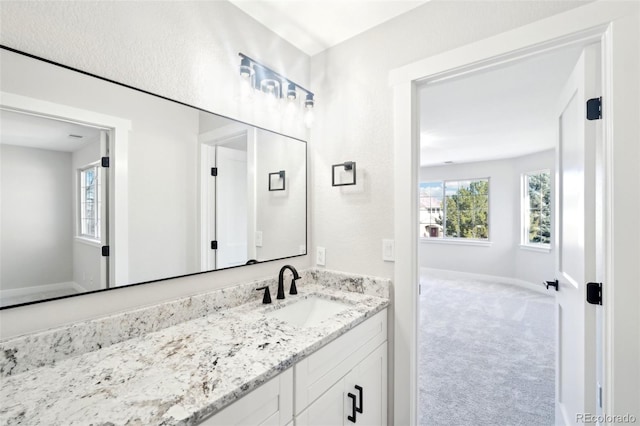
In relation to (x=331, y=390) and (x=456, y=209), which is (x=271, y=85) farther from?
(x=456, y=209)

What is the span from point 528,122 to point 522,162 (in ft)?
7.67

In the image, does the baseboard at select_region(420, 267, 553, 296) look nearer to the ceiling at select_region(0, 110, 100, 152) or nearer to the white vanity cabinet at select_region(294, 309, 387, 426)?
the white vanity cabinet at select_region(294, 309, 387, 426)

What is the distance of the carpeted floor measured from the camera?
1995mm

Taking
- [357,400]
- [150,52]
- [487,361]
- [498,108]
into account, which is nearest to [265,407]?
[357,400]

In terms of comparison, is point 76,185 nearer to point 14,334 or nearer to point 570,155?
point 14,334

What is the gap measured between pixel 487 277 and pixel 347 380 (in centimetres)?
559

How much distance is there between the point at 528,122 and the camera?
3.44 m

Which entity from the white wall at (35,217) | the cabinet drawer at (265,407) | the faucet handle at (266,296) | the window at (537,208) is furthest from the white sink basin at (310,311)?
the window at (537,208)

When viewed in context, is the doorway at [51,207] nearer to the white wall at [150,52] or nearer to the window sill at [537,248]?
the white wall at [150,52]

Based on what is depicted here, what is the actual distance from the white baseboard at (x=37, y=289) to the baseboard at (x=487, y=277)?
6.14 meters

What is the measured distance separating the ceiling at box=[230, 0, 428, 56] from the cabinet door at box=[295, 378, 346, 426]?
1.92m

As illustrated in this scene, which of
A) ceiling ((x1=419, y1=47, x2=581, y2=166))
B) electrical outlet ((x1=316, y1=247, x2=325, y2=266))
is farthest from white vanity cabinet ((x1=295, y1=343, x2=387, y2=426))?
ceiling ((x1=419, y1=47, x2=581, y2=166))

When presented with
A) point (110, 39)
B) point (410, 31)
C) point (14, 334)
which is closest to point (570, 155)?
point (410, 31)

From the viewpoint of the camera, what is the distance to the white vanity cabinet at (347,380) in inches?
42.5
